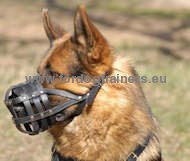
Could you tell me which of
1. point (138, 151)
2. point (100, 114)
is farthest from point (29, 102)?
point (138, 151)

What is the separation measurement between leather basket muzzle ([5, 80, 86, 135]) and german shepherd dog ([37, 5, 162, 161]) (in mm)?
67

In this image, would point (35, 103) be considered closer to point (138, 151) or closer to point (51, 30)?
point (51, 30)

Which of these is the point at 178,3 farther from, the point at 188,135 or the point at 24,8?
the point at 188,135

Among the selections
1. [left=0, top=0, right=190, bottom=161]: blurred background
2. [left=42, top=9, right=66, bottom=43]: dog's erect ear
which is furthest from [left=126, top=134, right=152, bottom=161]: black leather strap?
[left=42, top=9, right=66, bottom=43]: dog's erect ear

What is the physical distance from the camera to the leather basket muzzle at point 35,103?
12.7 feet

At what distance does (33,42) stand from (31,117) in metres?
8.73

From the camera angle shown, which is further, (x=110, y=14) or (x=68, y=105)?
(x=110, y=14)

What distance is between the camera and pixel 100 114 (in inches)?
154

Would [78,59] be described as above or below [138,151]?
above

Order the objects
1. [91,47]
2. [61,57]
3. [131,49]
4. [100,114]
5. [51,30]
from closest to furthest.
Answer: [91,47], [100,114], [61,57], [51,30], [131,49]

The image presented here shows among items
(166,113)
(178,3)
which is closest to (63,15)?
(178,3)

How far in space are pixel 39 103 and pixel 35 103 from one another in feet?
0.12

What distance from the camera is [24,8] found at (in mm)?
16906

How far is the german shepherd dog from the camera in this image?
3883 mm
